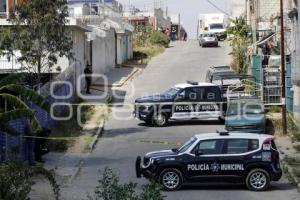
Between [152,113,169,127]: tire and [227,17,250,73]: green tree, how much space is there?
15.5m

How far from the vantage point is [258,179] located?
19562 mm

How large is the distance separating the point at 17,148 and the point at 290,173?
8474mm

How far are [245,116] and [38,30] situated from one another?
8951 mm

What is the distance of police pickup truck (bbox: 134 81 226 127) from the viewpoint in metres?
31.3

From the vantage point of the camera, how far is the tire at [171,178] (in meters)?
19.6

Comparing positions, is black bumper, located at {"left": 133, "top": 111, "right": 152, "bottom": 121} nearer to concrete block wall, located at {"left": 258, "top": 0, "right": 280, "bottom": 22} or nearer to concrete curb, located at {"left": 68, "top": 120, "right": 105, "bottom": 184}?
concrete curb, located at {"left": 68, "top": 120, "right": 105, "bottom": 184}

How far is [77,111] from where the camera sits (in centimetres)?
3338

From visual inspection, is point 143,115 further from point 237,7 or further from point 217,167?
point 237,7

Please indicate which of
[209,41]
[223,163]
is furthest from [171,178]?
[209,41]

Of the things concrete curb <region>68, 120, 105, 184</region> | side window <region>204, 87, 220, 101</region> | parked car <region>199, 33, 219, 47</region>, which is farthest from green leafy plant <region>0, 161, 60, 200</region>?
parked car <region>199, 33, 219, 47</region>

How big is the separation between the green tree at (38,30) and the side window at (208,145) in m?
10.6

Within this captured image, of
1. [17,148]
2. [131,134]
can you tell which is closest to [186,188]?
[17,148]

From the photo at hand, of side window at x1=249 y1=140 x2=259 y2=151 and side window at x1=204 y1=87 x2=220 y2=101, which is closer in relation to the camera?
side window at x1=249 y1=140 x2=259 y2=151

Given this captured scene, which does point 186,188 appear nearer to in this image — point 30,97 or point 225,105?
point 30,97
